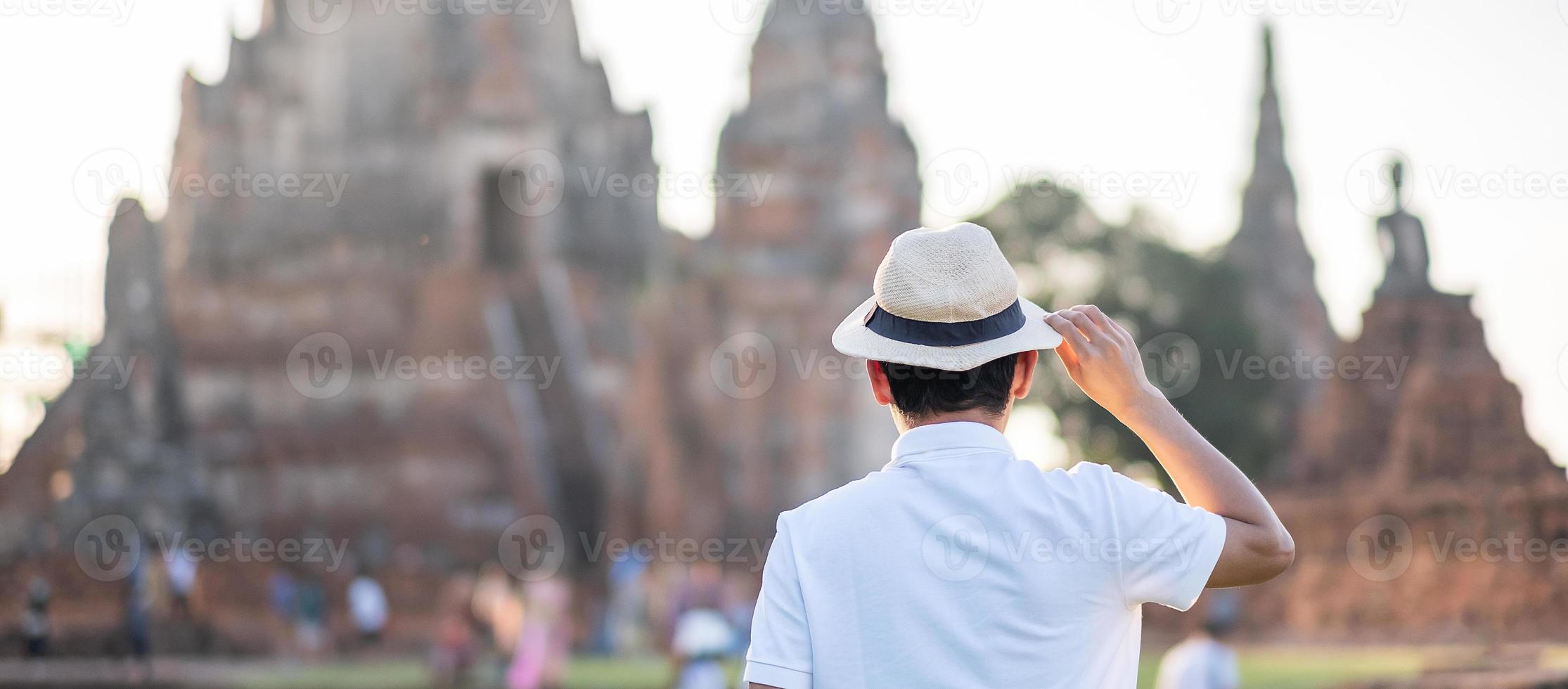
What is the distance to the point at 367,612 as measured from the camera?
866 inches

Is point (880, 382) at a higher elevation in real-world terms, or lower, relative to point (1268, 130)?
higher

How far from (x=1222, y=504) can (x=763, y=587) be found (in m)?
0.67

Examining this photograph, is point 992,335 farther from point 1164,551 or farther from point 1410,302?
point 1410,302

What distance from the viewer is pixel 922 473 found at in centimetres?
240

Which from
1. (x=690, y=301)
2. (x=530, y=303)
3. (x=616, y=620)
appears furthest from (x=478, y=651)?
(x=530, y=303)

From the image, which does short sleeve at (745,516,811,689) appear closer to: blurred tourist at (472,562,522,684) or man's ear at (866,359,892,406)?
man's ear at (866,359,892,406)

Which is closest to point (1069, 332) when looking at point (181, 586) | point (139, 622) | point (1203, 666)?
point (1203, 666)

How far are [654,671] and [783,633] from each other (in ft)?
55.4

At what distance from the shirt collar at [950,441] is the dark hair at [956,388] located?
32 mm

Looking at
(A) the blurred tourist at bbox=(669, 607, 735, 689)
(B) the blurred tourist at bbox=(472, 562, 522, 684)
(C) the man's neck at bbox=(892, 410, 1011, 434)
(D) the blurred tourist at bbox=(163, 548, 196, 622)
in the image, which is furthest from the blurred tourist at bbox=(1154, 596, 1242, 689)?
(D) the blurred tourist at bbox=(163, 548, 196, 622)

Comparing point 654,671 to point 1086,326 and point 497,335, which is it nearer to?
point 497,335

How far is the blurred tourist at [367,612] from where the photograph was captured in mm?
21938

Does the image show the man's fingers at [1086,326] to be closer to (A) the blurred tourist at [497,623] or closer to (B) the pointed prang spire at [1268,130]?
(A) the blurred tourist at [497,623]

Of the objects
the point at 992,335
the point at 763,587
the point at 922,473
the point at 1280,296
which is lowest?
the point at 1280,296
